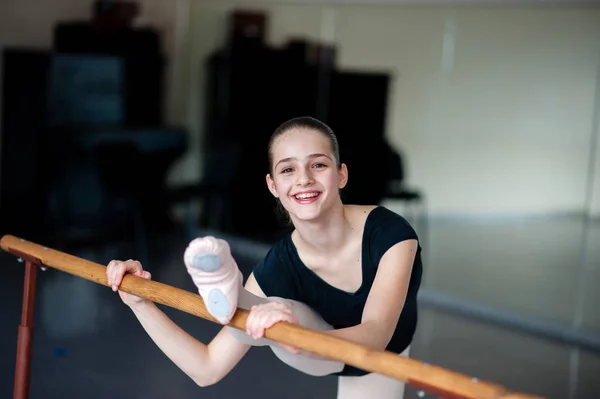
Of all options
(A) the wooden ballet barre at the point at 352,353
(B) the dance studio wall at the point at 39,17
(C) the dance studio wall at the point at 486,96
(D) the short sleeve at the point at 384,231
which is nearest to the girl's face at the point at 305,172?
(D) the short sleeve at the point at 384,231

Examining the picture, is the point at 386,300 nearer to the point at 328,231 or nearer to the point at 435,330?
the point at 328,231

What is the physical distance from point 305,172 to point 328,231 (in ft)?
0.71

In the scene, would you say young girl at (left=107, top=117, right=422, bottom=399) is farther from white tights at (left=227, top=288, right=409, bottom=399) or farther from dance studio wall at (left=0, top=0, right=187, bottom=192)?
dance studio wall at (left=0, top=0, right=187, bottom=192)

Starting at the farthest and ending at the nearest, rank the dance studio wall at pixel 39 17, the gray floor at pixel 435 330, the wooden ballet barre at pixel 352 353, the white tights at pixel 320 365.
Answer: the dance studio wall at pixel 39 17, the gray floor at pixel 435 330, the white tights at pixel 320 365, the wooden ballet barre at pixel 352 353

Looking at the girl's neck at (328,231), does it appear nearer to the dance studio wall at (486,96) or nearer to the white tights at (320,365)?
the white tights at (320,365)

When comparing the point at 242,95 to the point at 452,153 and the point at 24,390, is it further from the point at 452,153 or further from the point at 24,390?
the point at 24,390

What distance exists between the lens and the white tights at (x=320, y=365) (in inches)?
84.6

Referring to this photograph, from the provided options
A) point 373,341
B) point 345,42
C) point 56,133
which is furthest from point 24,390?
point 56,133

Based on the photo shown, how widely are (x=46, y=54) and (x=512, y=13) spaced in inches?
126

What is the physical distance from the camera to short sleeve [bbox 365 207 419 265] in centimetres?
209

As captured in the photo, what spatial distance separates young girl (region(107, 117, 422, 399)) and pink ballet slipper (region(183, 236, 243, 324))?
0.12 meters

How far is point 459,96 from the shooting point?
4.87 meters

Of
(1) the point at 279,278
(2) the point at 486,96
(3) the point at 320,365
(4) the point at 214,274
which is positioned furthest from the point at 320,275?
(2) the point at 486,96

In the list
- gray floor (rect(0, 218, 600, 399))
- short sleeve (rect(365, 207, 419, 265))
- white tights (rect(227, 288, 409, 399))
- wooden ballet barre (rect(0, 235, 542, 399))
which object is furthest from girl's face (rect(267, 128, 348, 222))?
gray floor (rect(0, 218, 600, 399))
